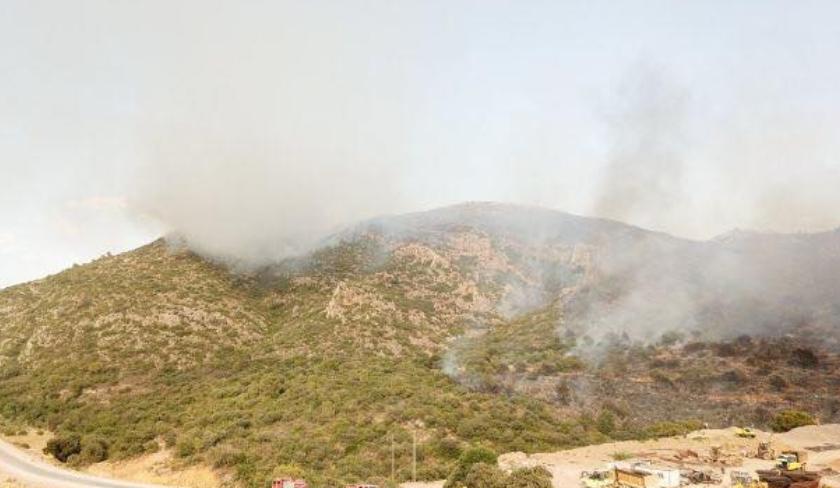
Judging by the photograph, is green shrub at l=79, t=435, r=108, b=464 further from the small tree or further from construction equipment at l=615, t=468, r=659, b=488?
construction equipment at l=615, t=468, r=659, b=488

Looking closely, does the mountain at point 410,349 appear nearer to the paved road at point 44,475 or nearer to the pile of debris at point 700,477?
the paved road at point 44,475

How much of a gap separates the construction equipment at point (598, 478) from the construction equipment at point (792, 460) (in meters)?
9.66

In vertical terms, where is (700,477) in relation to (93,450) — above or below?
below

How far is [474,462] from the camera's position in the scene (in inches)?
1313

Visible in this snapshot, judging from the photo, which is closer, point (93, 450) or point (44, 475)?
point (44, 475)

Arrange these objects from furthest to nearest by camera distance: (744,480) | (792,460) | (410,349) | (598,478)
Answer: (410,349), (792,460), (598,478), (744,480)

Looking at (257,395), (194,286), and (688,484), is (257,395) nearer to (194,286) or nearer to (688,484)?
(194,286)

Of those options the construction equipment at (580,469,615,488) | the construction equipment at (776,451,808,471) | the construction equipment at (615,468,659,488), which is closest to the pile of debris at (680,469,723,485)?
the construction equipment at (615,468,659,488)

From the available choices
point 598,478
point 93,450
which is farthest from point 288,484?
point 93,450

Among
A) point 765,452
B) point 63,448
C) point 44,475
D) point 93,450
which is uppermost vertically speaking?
point 63,448

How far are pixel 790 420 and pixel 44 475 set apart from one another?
52555 mm

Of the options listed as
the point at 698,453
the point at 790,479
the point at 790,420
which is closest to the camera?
the point at 790,479

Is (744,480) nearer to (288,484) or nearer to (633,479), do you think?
(633,479)

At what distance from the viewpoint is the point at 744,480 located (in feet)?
102
